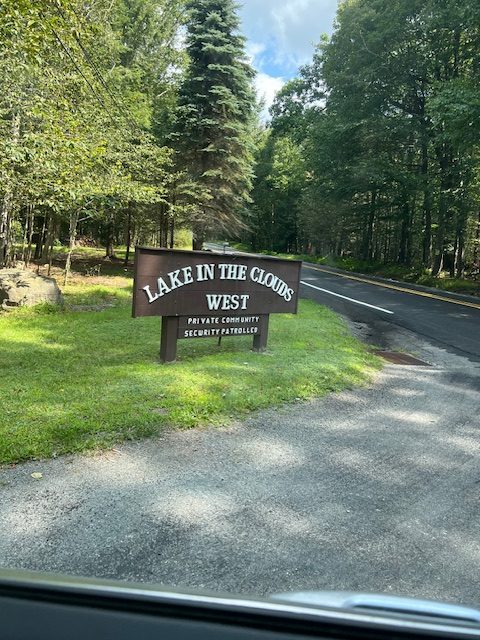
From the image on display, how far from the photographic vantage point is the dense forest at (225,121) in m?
11.6

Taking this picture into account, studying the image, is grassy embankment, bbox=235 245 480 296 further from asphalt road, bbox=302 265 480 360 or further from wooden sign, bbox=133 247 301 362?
wooden sign, bbox=133 247 301 362

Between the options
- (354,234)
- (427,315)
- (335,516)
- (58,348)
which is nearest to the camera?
(335,516)

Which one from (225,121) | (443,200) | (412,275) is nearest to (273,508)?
(225,121)

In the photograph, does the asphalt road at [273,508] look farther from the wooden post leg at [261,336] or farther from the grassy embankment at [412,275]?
the grassy embankment at [412,275]

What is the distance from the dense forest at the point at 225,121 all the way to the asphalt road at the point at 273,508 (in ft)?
20.7

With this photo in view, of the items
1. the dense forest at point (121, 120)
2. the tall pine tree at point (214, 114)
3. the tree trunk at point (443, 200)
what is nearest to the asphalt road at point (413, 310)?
the tree trunk at point (443, 200)

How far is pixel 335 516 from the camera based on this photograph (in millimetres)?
2955

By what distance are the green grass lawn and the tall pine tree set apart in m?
11.6

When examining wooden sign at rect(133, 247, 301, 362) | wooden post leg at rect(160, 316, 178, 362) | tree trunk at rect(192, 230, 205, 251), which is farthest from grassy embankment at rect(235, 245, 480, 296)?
wooden post leg at rect(160, 316, 178, 362)

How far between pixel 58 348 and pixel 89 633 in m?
7.11

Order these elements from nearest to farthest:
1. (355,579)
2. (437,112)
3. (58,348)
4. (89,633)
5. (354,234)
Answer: (89,633) → (355,579) → (58,348) → (437,112) → (354,234)

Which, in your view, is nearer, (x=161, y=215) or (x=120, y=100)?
(x=120, y=100)

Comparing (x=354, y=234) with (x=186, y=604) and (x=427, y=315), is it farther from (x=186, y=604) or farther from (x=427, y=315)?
(x=186, y=604)

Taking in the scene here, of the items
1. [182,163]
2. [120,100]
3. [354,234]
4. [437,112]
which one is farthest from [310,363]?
[354,234]
